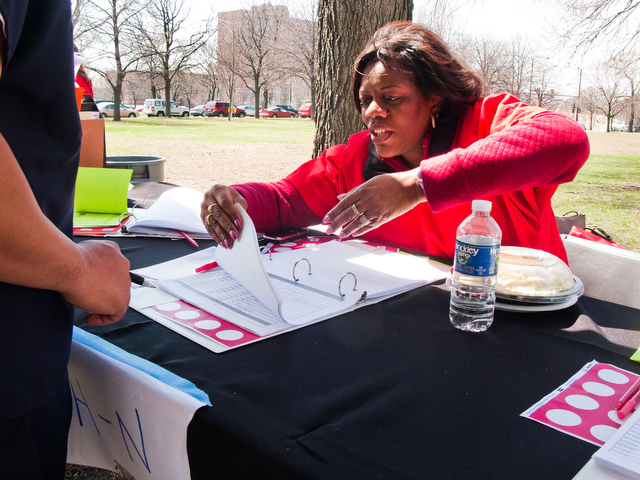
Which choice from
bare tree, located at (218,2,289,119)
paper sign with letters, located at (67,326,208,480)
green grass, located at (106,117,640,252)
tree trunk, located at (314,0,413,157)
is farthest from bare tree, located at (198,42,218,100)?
paper sign with letters, located at (67,326,208,480)

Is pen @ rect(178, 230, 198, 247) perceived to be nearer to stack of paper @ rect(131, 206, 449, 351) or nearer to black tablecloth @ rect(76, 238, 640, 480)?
stack of paper @ rect(131, 206, 449, 351)

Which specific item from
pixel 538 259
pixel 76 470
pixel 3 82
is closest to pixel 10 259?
pixel 3 82

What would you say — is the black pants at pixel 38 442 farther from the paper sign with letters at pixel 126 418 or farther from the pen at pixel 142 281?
the pen at pixel 142 281

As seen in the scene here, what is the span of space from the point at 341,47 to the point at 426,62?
190cm

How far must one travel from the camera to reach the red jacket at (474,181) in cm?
119

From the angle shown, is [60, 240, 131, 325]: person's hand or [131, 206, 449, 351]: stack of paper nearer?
→ [60, 240, 131, 325]: person's hand

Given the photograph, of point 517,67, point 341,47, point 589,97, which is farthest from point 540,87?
point 341,47

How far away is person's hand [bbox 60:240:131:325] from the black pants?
0.17m

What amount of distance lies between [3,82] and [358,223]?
0.84 metres

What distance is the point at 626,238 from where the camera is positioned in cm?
527

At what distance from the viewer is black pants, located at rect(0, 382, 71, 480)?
0.68m

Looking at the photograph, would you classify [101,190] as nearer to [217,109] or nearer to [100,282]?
[100,282]

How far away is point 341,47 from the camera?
3.33 meters

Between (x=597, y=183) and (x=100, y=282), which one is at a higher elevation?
(x=100, y=282)
